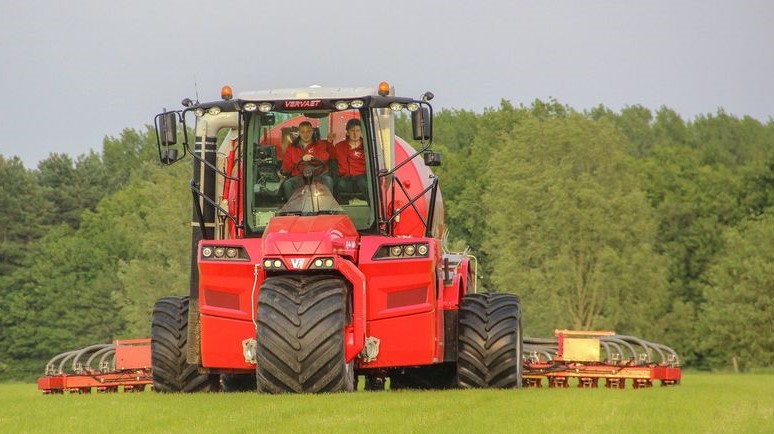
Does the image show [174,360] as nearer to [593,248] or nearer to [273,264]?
[273,264]

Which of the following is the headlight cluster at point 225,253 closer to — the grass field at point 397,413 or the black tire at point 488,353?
the grass field at point 397,413

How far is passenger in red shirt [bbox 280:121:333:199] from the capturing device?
66.4 ft

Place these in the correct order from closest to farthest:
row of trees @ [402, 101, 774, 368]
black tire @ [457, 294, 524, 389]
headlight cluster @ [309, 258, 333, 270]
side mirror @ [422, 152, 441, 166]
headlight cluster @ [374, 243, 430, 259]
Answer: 1. headlight cluster @ [309, 258, 333, 270]
2. headlight cluster @ [374, 243, 430, 259]
3. side mirror @ [422, 152, 441, 166]
4. black tire @ [457, 294, 524, 389]
5. row of trees @ [402, 101, 774, 368]

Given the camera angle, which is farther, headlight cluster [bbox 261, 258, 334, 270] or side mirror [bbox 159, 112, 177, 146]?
side mirror [bbox 159, 112, 177, 146]

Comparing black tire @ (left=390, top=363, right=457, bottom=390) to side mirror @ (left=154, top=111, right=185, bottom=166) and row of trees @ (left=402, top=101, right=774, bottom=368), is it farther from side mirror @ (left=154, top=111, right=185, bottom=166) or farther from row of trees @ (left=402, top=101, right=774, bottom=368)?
row of trees @ (left=402, top=101, right=774, bottom=368)

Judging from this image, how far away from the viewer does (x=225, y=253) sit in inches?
748

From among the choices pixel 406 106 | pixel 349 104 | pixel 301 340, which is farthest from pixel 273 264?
pixel 406 106

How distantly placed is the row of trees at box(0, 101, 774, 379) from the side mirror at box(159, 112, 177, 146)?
51861 millimetres

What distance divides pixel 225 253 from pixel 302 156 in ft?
6.37

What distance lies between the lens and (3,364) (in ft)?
300

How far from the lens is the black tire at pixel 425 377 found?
70.6ft

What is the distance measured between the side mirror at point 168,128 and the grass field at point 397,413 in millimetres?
3037

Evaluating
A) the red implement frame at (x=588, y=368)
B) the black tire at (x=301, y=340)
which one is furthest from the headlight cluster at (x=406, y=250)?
the red implement frame at (x=588, y=368)

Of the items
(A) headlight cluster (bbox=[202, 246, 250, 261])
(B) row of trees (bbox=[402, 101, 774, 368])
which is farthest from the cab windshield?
(B) row of trees (bbox=[402, 101, 774, 368])
